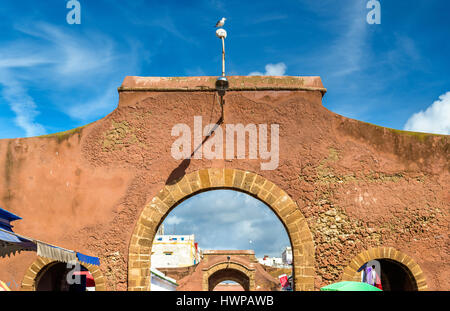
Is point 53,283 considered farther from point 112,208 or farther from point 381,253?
point 381,253

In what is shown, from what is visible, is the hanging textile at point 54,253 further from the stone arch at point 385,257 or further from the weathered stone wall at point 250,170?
the stone arch at point 385,257

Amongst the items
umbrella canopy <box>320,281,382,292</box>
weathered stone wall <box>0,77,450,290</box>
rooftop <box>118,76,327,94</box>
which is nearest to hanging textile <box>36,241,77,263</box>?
weathered stone wall <box>0,77,450,290</box>

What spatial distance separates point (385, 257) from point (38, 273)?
6.44 metres

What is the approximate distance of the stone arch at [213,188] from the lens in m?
7.71

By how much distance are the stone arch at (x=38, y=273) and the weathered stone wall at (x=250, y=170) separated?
0.12 metres

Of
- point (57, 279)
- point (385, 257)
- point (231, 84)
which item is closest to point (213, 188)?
point (231, 84)

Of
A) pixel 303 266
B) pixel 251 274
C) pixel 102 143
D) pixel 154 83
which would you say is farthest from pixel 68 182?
pixel 251 274

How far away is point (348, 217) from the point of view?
311 inches

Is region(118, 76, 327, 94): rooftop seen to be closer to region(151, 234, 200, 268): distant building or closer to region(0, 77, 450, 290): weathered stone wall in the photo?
region(0, 77, 450, 290): weathered stone wall

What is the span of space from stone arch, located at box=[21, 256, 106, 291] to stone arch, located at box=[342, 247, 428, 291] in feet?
14.5

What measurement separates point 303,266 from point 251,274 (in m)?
15.7

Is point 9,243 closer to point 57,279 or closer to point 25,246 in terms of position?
point 25,246
